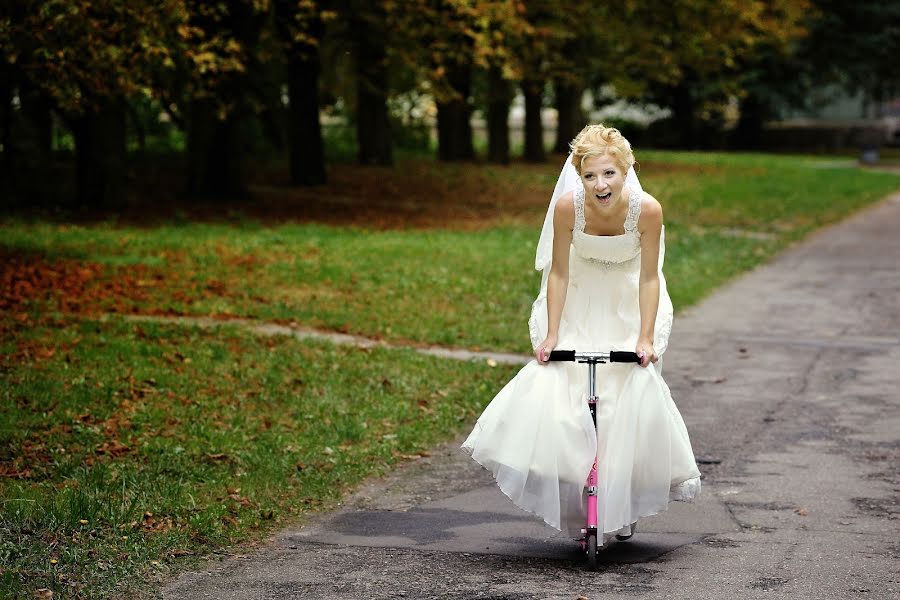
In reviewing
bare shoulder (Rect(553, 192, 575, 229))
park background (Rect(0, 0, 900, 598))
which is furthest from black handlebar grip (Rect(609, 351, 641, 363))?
park background (Rect(0, 0, 900, 598))

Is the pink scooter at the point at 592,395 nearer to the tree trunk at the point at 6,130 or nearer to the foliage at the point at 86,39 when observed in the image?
the foliage at the point at 86,39

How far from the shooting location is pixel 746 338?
13.3m

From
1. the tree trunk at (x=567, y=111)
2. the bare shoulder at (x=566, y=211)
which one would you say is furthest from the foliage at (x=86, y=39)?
the tree trunk at (x=567, y=111)

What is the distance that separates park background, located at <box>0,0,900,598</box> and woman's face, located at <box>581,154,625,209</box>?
7.33 feet

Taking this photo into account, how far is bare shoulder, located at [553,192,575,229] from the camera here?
21.1ft

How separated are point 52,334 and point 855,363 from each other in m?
6.31

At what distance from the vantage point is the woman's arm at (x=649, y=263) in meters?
6.38

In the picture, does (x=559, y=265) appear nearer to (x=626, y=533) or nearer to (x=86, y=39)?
(x=626, y=533)

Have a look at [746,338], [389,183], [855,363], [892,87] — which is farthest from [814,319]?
[892,87]

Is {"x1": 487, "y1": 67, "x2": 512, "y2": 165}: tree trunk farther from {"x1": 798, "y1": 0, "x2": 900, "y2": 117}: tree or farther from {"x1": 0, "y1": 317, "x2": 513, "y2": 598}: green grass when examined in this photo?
{"x1": 0, "y1": 317, "x2": 513, "y2": 598}: green grass

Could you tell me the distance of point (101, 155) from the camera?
23.2m

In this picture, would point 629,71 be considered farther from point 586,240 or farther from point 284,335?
point 586,240

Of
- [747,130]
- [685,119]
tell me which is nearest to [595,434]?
[685,119]

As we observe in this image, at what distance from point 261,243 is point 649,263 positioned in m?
13.1
